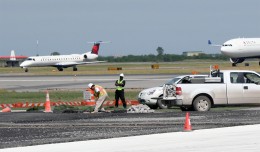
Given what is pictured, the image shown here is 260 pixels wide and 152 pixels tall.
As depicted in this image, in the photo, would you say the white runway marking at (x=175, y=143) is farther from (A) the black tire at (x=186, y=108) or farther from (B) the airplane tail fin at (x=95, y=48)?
(B) the airplane tail fin at (x=95, y=48)

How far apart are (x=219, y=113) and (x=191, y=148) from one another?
1237 centimetres

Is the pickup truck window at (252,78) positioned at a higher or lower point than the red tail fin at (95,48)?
lower

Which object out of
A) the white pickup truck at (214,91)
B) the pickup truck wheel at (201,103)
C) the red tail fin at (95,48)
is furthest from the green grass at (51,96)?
Result: the red tail fin at (95,48)

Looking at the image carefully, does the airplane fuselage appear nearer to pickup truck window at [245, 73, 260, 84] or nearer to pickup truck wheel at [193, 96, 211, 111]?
pickup truck window at [245, 73, 260, 84]

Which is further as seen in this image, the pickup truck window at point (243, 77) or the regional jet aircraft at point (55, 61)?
the regional jet aircraft at point (55, 61)

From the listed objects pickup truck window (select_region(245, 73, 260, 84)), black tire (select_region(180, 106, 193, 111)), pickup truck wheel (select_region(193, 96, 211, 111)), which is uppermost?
pickup truck window (select_region(245, 73, 260, 84))

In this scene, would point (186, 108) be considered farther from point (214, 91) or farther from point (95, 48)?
point (95, 48)

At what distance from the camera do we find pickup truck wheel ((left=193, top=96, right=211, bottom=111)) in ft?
98.0

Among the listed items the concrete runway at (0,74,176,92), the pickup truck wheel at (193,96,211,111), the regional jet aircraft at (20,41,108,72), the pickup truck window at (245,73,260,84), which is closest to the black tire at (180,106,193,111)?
the pickup truck wheel at (193,96,211,111)

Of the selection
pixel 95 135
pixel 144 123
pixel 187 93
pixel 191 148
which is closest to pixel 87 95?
pixel 187 93

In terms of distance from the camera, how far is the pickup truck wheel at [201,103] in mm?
29875

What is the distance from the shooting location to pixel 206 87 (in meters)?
30.0

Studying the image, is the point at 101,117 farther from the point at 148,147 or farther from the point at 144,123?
the point at 148,147

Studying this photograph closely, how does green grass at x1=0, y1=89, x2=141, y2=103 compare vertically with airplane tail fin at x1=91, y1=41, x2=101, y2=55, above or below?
below
